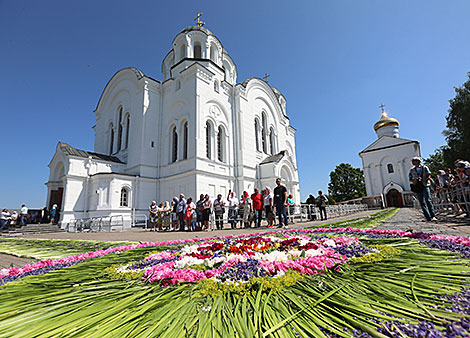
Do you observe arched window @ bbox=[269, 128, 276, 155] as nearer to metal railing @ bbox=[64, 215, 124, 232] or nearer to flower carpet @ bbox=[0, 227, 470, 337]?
metal railing @ bbox=[64, 215, 124, 232]

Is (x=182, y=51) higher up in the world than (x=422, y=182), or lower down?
higher up

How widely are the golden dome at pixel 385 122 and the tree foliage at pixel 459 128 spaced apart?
40.8 feet

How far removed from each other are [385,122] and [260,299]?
148 feet

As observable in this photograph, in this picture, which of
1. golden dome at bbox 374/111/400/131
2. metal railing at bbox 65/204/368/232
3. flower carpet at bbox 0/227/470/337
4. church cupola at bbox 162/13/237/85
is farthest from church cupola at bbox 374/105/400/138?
flower carpet at bbox 0/227/470/337

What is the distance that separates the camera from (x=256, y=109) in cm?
2355

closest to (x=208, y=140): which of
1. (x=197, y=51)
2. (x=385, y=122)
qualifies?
(x=197, y=51)

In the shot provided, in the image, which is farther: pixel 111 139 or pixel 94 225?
pixel 111 139

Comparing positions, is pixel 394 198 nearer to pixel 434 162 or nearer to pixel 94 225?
pixel 434 162

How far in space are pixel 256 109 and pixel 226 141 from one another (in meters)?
6.63

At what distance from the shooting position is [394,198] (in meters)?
30.2

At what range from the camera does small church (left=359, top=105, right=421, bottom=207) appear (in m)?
Result: 29.9

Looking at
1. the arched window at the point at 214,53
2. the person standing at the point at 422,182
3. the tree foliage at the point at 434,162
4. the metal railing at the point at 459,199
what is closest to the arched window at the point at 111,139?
the arched window at the point at 214,53

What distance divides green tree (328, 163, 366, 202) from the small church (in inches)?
623

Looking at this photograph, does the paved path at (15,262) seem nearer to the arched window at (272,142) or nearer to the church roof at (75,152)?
the church roof at (75,152)
